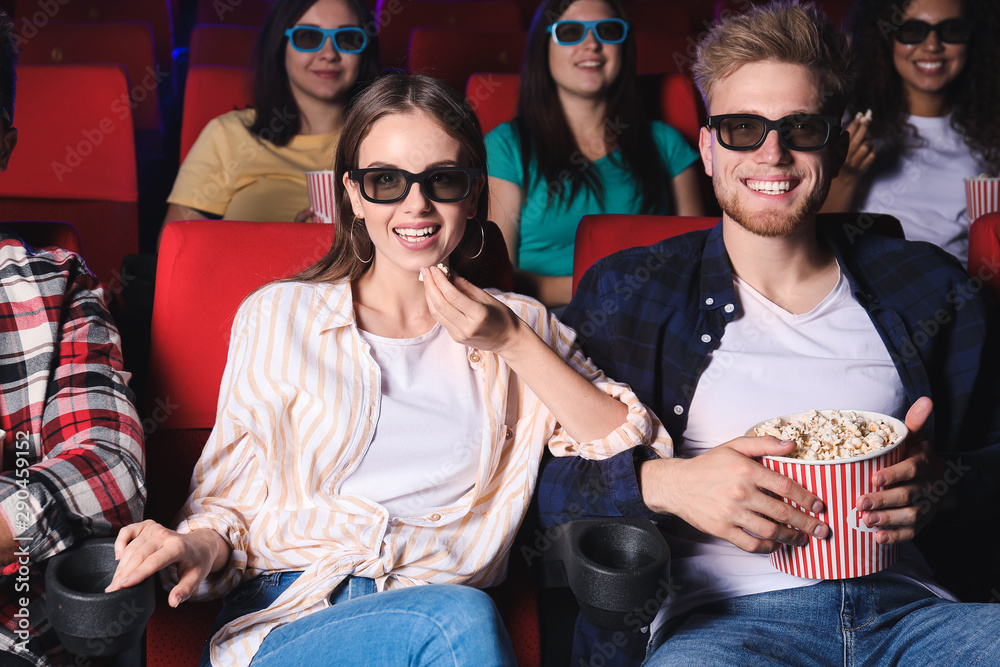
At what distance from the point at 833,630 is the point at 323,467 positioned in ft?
2.12

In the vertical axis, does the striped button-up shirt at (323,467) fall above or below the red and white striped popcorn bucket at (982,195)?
below

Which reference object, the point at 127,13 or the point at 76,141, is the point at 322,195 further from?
the point at 127,13

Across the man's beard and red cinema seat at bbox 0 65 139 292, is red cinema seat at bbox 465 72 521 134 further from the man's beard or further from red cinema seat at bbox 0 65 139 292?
the man's beard

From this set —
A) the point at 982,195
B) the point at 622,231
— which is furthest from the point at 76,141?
the point at 982,195

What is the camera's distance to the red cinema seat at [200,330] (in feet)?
4.00

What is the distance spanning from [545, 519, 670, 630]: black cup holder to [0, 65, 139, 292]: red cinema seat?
59.5 inches

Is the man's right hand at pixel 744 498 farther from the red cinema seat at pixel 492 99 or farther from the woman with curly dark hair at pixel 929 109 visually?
the red cinema seat at pixel 492 99

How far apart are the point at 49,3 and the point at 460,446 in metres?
3.10

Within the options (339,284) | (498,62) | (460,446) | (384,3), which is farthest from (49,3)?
(460,446)

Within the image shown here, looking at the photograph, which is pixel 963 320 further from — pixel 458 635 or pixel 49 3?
pixel 49 3

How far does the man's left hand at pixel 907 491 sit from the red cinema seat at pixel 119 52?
2536 millimetres

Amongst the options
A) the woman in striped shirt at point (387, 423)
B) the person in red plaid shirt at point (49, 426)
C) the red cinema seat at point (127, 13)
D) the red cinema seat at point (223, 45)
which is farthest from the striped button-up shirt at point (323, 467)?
the red cinema seat at point (127, 13)

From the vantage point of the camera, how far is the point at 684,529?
46.6 inches

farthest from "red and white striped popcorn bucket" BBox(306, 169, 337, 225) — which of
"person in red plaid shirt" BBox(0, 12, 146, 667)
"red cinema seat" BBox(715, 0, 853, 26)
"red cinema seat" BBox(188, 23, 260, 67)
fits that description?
"red cinema seat" BBox(715, 0, 853, 26)
